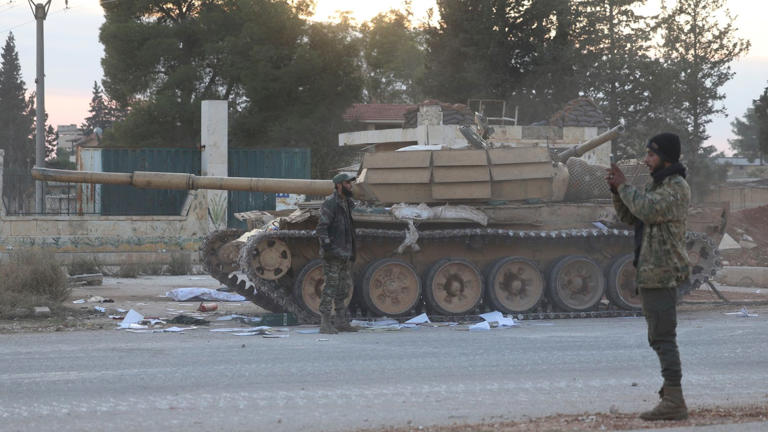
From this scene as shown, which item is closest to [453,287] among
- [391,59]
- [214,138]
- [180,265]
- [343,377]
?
[343,377]

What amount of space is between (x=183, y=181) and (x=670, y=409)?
9388 millimetres

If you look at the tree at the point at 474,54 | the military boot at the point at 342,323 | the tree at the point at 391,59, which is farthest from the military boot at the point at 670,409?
the tree at the point at 391,59

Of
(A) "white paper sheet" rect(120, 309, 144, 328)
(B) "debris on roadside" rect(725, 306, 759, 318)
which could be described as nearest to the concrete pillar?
(A) "white paper sheet" rect(120, 309, 144, 328)

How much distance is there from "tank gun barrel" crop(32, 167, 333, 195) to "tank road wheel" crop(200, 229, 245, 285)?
84 centimetres

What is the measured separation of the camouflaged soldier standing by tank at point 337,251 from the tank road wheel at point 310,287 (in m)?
1.13

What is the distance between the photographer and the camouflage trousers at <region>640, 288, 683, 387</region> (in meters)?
6.17

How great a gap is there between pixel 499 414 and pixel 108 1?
105 feet

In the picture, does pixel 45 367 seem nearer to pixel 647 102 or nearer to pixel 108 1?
pixel 108 1

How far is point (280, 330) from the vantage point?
11.9m

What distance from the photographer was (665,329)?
20.3 ft

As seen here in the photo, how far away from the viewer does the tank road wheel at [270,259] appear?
12758 mm

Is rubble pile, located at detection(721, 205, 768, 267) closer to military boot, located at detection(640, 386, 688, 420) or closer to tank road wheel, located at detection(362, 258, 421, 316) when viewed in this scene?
tank road wheel, located at detection(362, 258, 421, 316)

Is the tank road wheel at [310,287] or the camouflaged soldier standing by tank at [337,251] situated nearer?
the camouflaged soldier standing by tank at [337,251]

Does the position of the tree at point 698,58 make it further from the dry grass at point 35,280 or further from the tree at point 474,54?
Answer: the dry grass at point 35,280
